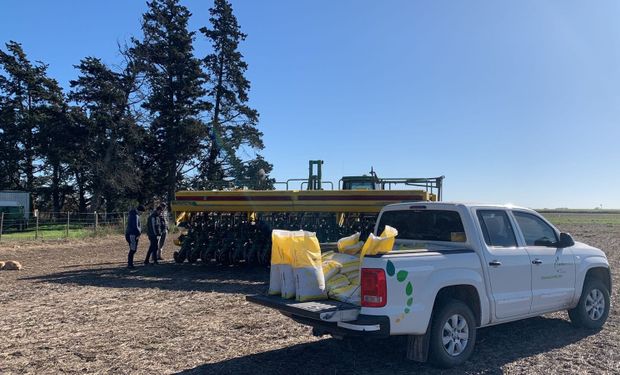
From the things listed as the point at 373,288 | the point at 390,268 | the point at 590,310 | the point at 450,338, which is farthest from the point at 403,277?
the point at 590,310

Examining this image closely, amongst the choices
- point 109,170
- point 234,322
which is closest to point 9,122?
point 109,170

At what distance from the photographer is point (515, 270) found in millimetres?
6344

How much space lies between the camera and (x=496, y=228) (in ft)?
21.4

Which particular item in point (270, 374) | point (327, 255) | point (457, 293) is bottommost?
point (270, 374)

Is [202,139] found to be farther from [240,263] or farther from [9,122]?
[240,263]

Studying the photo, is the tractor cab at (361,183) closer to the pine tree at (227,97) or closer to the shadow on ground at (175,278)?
the shadow on ground at (175,278)

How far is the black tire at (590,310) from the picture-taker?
7375mm

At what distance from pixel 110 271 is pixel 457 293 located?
10923 millimetres

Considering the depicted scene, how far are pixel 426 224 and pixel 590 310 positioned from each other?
3.02 meters

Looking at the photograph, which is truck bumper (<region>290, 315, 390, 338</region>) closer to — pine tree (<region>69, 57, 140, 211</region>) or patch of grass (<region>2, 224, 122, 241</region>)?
patch of grass (<region>2, 224, 122, 241</region>)

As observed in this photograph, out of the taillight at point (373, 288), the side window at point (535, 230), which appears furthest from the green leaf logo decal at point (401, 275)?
the side window at point (535, 230)

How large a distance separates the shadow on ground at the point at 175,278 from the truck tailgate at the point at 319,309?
513 cm

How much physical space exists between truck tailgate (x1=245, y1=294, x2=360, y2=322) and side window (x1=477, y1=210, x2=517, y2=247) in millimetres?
2095

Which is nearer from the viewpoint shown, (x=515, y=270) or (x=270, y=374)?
(x=270, y=374)
